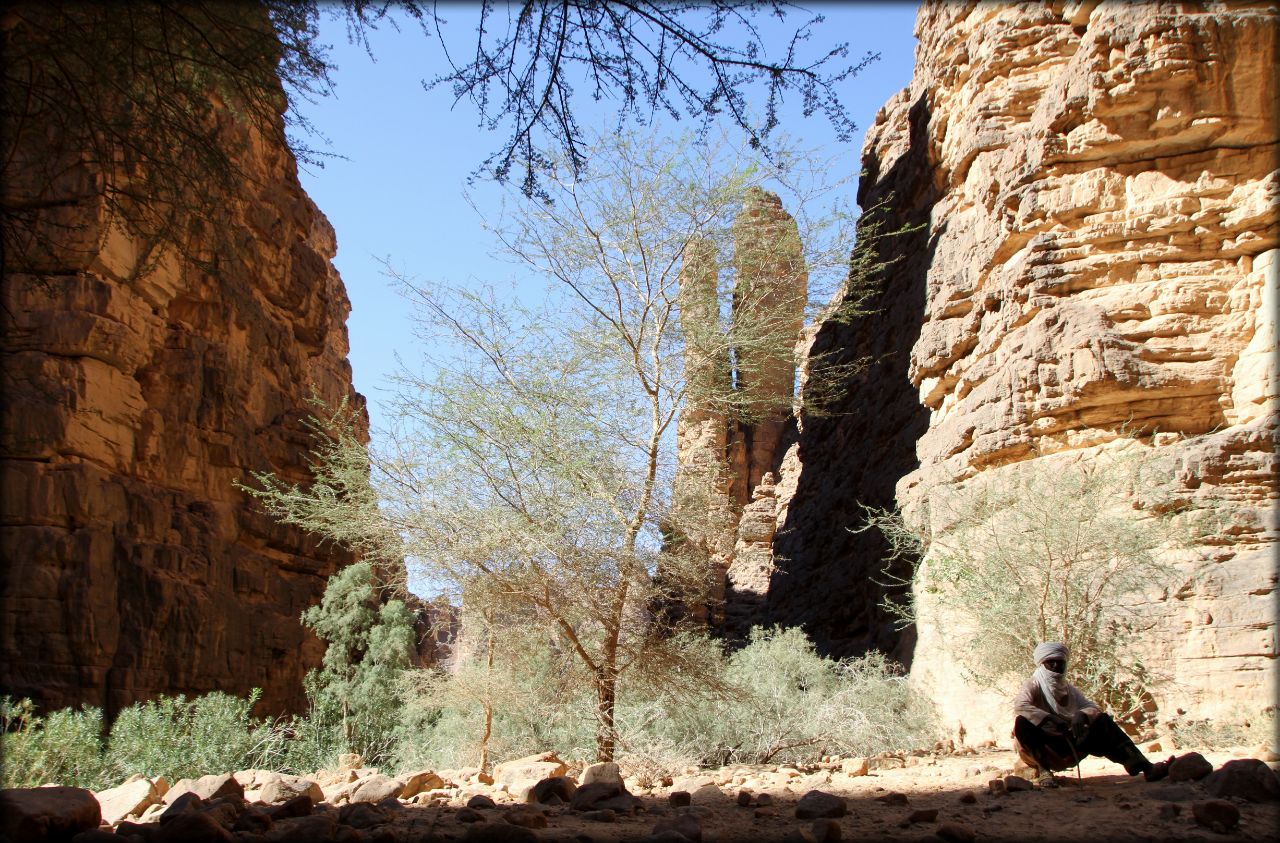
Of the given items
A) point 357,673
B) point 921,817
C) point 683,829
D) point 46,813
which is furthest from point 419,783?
point 357,673

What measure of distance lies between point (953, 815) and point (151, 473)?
17633 mm

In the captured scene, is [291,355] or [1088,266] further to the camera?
[291,355]

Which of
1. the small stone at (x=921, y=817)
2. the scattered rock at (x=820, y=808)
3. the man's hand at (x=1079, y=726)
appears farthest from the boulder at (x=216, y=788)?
the man's hand at (x=1079, y=726)

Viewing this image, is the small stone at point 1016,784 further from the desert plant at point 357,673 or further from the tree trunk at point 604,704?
the desert plant at point 357,673

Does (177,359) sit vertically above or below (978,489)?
above

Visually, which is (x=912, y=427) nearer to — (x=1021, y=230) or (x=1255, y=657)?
(x=1021, y=230)

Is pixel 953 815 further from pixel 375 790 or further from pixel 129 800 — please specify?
pixel 129 800

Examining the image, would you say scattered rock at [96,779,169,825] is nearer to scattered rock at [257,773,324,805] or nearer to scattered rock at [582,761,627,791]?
scattered rock at [257,773,324,805]

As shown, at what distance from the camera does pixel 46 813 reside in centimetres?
330

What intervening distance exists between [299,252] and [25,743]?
17.3m

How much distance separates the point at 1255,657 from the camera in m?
7.51

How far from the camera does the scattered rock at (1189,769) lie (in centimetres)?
455

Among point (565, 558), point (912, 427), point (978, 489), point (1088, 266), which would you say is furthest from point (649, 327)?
point (912, 427)

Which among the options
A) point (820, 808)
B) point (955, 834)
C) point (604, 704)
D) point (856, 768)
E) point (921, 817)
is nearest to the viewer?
point (955, 834)
